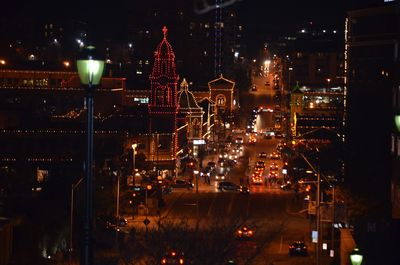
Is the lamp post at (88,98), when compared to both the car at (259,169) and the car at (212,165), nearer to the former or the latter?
the car at (259,169)

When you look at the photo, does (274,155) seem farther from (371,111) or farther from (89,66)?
(89,66)

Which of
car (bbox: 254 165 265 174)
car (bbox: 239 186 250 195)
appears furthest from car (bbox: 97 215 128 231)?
car (bbox: 254 165 265 174)

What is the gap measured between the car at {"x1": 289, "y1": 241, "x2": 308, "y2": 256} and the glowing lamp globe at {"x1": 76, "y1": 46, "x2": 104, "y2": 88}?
81.7 feet

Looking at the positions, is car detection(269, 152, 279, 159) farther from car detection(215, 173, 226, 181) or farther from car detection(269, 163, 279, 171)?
car detection(215, 173, 226, 181)

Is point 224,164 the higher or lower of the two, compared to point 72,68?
lower

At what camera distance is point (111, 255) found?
2842cm

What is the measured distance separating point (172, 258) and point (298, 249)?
16225 mm

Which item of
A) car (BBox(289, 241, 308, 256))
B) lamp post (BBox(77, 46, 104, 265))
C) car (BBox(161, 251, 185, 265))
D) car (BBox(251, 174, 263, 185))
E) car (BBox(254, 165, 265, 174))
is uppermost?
lamp post (BBox(77, 46, 104, 265))

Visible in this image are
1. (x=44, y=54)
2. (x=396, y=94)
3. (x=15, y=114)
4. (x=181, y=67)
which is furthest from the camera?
(x=181, y=67)

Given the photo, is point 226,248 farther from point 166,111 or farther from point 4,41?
point 4,41

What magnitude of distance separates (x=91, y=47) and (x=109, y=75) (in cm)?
8219

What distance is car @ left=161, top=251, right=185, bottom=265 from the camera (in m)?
17.4

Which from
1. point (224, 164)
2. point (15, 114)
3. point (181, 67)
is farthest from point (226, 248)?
point (181, 67)

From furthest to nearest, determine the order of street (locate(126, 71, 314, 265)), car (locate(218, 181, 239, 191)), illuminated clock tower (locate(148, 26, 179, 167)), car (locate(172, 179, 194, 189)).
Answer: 1. illuminated clock tower (locate(148, 26, 179, 167))
2. car (locate(172, 179, 194, 189))
3. car (locate(218, 181, 239, 191))
4. street (locate(126, 71, 314, 265))
